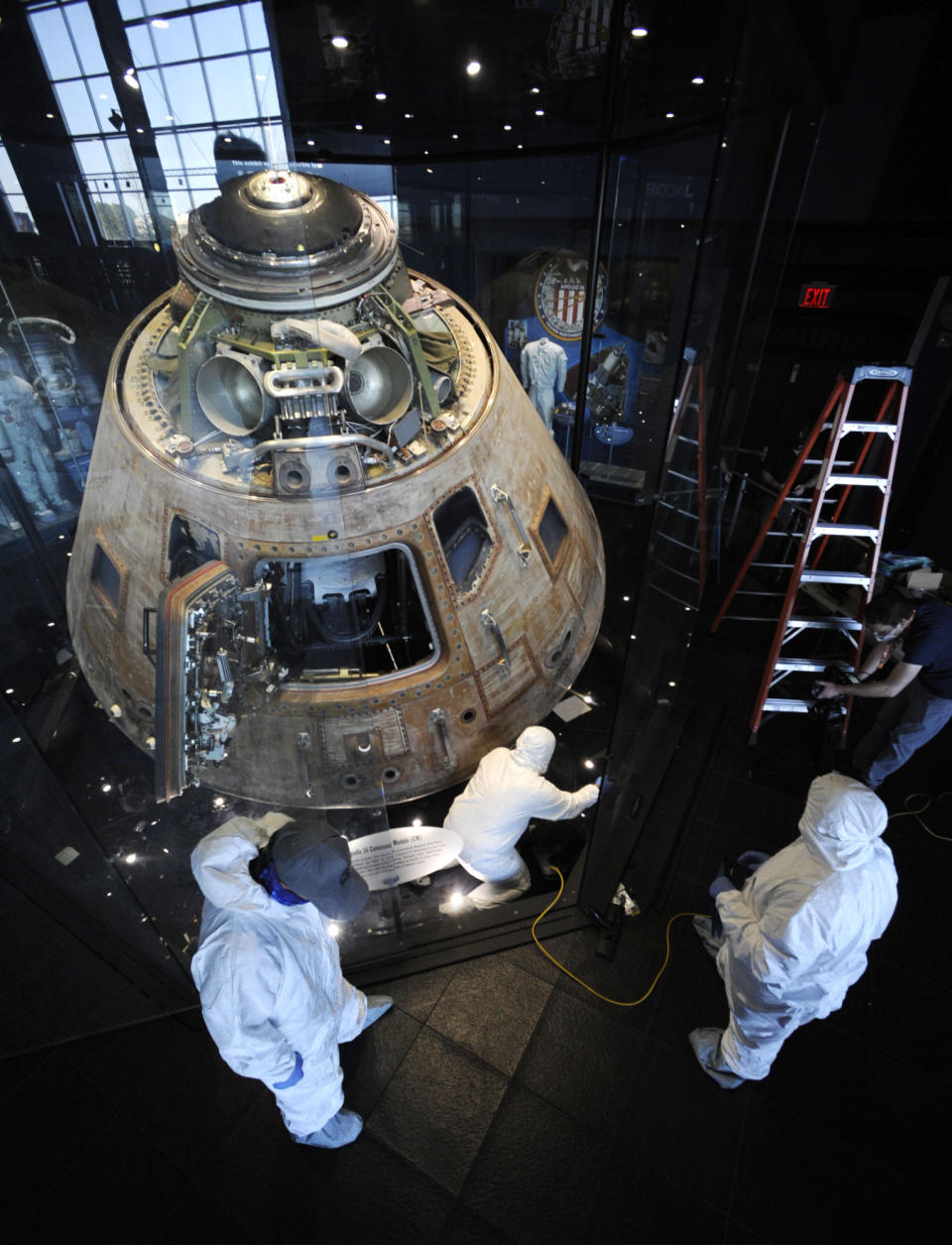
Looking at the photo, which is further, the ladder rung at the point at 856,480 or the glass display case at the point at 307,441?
the ladder rung at the point at 856,480

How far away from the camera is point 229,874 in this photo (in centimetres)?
196

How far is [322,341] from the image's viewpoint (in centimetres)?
247

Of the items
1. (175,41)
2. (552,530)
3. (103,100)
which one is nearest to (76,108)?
(103,100)

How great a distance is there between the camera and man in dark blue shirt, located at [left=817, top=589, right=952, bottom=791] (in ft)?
11.0

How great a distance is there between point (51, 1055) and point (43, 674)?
1892mm

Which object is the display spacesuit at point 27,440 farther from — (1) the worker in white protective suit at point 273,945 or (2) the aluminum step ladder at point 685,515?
(2) the aluminum step ladder at point 685,515

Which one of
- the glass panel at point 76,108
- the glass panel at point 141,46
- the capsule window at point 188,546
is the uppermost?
the glass panel at point 141,46

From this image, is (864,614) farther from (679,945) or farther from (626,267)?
(626,267)

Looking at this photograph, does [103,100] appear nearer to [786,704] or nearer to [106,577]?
[106,577]

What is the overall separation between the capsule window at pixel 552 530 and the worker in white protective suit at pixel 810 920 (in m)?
1.67

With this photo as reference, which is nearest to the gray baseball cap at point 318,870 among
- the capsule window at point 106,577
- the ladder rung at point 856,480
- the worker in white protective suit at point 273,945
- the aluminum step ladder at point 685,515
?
the worker in white protective suit at point 273,945

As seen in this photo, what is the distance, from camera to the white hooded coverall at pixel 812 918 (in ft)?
6.86

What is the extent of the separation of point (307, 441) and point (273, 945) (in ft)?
5.81

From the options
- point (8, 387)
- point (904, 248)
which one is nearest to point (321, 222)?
point (8, 387)
